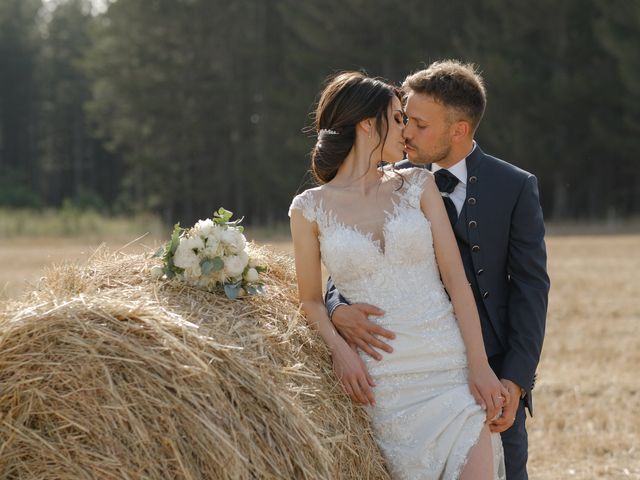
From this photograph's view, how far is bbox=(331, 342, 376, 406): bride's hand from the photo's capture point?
3533 mm

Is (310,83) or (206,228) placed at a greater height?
(310,83)

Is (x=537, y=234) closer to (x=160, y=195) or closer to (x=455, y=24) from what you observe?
(x=455, y=24)

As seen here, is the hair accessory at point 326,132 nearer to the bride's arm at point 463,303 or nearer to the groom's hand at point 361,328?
the bride's arm at point 463,303

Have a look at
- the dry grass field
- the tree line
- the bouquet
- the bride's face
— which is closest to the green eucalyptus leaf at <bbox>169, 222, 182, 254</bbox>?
the bouquet

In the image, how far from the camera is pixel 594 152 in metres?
33.4

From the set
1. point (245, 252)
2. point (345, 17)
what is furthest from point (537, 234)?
point (345, 17)

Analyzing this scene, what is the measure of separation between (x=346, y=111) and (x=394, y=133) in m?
0.21

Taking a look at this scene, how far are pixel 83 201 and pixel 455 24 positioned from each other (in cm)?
2483

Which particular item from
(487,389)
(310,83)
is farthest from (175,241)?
(310,83)

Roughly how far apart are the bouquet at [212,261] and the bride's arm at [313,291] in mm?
188

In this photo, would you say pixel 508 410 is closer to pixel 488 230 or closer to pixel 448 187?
pixel 488 230

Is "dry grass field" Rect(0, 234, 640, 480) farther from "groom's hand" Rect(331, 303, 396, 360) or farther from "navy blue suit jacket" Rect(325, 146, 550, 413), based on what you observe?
"navy blue suit jacket" Rect(325, 146, 550, 413)

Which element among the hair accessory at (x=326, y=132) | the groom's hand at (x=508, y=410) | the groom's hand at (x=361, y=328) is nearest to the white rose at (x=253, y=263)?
the groom's hand at (x=361, y=328)

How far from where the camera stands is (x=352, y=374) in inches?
139
